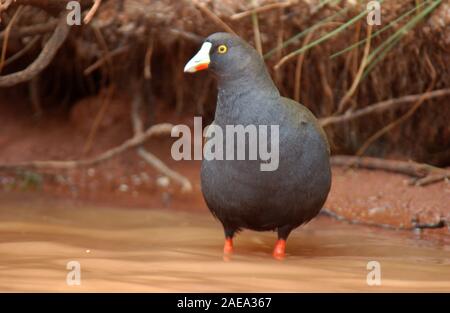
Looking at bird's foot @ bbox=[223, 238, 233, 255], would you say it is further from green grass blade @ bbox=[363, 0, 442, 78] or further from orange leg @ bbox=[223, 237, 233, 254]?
green grass blade @ bbox=[363, 0, 442, 78]

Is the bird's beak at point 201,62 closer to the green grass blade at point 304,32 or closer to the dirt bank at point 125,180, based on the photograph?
the green grass blade at point 304,32

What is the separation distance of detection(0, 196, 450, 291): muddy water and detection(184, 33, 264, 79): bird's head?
0.87 meters

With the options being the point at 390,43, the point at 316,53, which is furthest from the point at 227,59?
the point at 316,53

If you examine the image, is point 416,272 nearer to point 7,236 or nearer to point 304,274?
point 304,274

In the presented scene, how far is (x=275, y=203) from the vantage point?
397 centimetres

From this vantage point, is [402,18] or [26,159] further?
[26,159]

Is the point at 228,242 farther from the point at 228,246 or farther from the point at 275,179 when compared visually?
the point at 275,179

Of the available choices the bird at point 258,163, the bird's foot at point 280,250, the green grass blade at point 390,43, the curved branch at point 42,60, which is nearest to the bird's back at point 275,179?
the bird at point 258,163

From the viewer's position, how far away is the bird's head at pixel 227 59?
4141 millimetres

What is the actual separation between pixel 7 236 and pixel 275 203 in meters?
1.36

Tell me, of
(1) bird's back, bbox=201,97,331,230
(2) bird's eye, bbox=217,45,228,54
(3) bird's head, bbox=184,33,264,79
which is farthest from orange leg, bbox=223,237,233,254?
(2) bird's eye, bbox=217,45,228,54

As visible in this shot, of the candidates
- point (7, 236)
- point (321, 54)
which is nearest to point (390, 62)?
point (321, 54)

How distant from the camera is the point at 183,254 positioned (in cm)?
398

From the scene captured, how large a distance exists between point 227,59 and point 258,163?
566 millimetres
